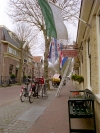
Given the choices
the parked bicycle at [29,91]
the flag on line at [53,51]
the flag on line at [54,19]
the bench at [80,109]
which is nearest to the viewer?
the bench at [80,109]

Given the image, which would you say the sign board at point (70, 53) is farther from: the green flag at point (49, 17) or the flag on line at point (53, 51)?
the green flag at point (49, 17)

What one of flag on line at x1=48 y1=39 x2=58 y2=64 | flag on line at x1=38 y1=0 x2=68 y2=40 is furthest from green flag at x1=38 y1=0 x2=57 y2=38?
flag on line at x1=48 y1=39 x2=58 y2=64

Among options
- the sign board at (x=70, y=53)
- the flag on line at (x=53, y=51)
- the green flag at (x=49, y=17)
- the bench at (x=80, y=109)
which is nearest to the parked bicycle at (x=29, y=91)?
the sign board at (x=70, y=53)

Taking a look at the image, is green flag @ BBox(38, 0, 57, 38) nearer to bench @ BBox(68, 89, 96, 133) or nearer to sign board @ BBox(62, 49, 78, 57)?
bench @ BBox(68, 89, 96, 133)

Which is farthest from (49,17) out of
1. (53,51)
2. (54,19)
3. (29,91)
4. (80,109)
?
(53,51)

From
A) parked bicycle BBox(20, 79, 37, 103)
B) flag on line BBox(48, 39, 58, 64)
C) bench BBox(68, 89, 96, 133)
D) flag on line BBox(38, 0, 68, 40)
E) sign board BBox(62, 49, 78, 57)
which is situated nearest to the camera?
bench BBox(68, 89, 96, 133)

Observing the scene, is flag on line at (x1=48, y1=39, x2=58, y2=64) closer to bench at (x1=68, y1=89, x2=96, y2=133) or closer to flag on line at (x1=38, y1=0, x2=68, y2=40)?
flag on line at (x1=38, y1=0, x2=68, y2=40)

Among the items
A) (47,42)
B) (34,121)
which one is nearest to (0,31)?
(47,42)

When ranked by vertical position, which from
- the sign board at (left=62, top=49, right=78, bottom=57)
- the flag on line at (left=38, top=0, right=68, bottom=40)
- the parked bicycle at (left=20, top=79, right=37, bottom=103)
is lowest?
the parked bicycle at (left=20, top=79, right=37, bottom=103)

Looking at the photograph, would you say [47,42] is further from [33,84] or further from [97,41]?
[97,41]

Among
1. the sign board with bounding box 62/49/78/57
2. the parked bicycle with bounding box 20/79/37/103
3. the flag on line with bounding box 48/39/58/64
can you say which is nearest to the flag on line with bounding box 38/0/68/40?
the sign board with bounding box 62/49/78/57

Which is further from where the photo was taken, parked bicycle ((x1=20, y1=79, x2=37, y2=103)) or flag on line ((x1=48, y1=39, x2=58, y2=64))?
flag on line ((x1=48, y1=39, x2=58, y2=64))

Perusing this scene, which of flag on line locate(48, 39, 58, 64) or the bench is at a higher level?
flag on line locate(48, 39, 58, 64)

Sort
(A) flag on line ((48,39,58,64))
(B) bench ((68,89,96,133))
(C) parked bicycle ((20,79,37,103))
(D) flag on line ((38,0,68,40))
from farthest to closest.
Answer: (A) flag on line ((48,39,58,64)), (C) parked bicycle ((20,79,37,103)), (D) flag on line ((38,0,68,40)), (B) bench ((68,89,96,133))
